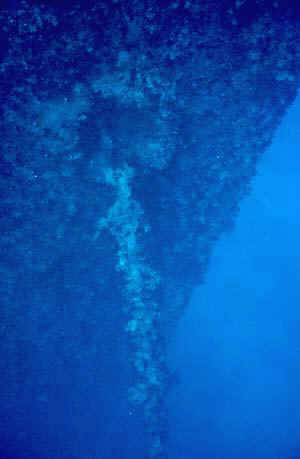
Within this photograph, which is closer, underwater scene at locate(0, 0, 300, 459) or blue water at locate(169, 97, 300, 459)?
underwater scene at locate(0, 0, 300, 459)

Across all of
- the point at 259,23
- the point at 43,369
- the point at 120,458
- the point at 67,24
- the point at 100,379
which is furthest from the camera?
the point at 120,458

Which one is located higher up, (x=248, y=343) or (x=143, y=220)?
(x=143, y=220)

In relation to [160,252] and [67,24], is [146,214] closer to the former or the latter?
[160,252]

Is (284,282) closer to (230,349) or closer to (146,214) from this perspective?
(230,349)

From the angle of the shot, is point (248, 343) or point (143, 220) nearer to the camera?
point (143, 220)

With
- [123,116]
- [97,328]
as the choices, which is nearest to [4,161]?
[123,116]

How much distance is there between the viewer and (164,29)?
1087mm

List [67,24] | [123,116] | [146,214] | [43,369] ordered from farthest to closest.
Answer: [43,369] < [146,214] < [123,116] < [67,24]

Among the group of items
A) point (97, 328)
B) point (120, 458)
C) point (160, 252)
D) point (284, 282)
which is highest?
point (284, 282)

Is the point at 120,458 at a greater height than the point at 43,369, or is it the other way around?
the point at 43,369

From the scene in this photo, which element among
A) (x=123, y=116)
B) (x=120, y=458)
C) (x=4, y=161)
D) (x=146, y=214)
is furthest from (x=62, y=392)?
(x=123, y=116)

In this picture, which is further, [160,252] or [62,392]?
[62,392]

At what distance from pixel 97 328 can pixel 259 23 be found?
5.38 ft

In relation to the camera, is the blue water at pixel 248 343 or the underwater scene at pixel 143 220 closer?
the underwater scene at pixel 143 220
